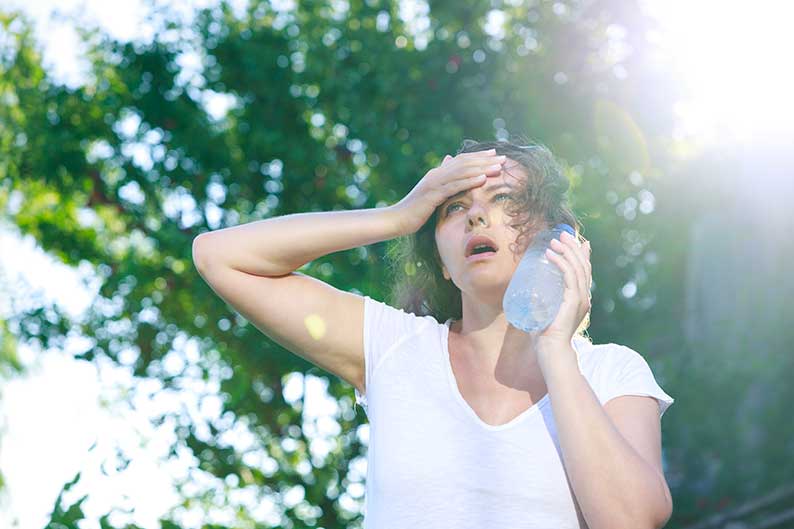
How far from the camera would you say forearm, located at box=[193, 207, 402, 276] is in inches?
87.0

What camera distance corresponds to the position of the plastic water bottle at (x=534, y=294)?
199cm

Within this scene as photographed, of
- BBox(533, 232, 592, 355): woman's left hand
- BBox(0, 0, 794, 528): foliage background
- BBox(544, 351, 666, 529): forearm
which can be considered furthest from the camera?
BBox(0, 0, 794, 528): foliage background

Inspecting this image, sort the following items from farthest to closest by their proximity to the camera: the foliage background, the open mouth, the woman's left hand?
the foliage background
the open mouth
the woman's left hand

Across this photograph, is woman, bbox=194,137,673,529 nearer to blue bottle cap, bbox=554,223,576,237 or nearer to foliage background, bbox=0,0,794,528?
blue bottle cap, bbox=554,223,576,237

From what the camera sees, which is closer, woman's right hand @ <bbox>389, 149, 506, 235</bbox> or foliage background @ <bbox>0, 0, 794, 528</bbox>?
woman's right hand @ <bbox>389, 149, 506, 235</bbox>

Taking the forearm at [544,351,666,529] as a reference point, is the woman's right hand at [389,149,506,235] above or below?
above

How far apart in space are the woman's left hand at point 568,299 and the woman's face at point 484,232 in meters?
0.17

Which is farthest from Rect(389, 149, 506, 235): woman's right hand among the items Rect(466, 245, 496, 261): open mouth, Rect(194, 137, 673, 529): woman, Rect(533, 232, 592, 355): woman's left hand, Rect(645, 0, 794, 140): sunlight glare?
Rect(645, 0, 794, 140): sunlight glare

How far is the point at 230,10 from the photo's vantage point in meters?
9.28

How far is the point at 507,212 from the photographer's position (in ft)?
7.14

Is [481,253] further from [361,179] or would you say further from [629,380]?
[361,179]

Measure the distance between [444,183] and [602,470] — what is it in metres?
0.69

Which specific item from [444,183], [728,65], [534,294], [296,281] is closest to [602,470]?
[534,294]

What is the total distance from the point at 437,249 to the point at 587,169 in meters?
5.58
